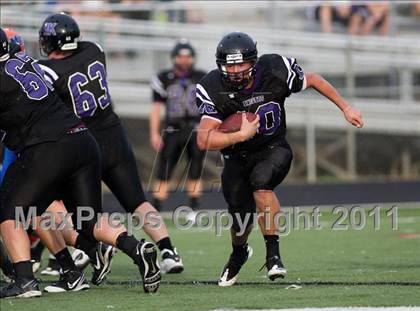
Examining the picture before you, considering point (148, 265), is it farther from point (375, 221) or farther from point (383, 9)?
point (383, 9)

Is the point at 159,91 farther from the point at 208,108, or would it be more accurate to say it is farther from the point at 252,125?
the point at 252,125

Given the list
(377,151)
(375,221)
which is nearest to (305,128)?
(377,151)

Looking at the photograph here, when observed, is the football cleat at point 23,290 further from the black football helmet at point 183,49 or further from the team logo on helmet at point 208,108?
the black football helmet at point 183,49

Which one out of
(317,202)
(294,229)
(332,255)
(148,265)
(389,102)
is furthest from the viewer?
(389,102)

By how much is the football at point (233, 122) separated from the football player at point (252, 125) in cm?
3

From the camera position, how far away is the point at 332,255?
8.75m

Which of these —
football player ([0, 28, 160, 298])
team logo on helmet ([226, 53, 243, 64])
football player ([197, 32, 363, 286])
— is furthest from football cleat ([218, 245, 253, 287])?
team logo on helmet ([226, 53, 243, 64])

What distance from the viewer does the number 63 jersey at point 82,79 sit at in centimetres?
735

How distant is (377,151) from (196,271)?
9.32 metres

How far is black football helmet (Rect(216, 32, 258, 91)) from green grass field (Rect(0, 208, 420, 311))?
1369mm

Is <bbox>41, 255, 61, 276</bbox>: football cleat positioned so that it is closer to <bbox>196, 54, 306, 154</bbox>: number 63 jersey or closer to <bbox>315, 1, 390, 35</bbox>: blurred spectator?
<bbox>196, 54, 306, 154</bbox>: number 63 jersey

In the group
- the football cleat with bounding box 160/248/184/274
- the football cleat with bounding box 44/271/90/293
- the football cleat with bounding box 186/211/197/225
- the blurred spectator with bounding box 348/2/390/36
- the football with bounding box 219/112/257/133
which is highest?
the football with bounding box 219/112/257/133

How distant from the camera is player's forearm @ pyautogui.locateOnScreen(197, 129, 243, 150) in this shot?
6453 mm

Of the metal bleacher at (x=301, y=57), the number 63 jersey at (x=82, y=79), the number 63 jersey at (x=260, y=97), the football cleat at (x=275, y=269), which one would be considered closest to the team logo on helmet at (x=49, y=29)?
the number 63 jersey at (x=82, y=79)
